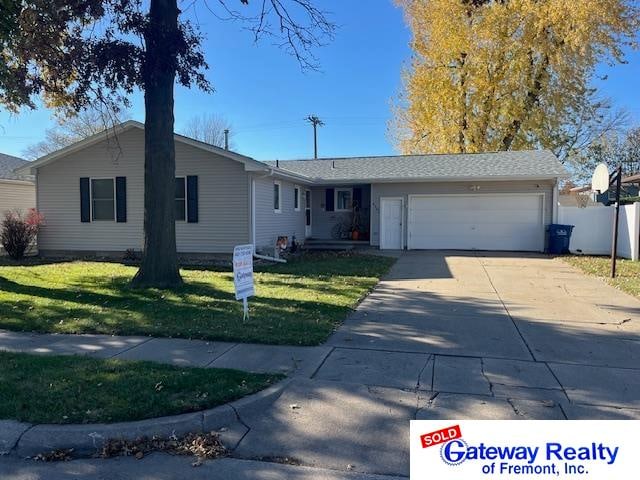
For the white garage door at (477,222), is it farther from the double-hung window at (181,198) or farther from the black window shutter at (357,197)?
the double-hung window at (181,198)

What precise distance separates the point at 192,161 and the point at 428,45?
16903 mm

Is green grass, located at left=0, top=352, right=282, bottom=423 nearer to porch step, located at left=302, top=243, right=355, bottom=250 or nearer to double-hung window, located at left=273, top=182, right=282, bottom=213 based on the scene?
double-hung window, located at left=273, top=182, right=282, bottom=213

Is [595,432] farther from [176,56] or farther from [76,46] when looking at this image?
[76,46]

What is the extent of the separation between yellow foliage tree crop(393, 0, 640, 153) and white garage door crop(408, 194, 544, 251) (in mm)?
9601

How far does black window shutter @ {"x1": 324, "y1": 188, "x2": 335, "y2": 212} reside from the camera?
20.9 meters

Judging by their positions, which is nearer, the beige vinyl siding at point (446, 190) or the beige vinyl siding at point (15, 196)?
the beige vinyl siding at point (446, 190)

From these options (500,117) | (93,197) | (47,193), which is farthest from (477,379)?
(500,117)

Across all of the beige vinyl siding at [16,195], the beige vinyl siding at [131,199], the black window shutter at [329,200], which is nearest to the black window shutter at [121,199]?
the beige vinyl siding at [131,199]

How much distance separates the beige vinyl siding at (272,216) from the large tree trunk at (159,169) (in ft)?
16.5

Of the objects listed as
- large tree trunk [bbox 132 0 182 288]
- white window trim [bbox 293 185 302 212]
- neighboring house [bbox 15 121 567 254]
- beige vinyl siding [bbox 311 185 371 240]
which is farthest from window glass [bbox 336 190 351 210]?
large tree trunk [bbox 132 0 182 288]

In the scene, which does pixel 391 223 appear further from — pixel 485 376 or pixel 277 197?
pixel 485 376

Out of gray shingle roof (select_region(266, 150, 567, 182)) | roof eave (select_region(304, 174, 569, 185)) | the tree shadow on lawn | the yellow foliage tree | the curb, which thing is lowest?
the curb

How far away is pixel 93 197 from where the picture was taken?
15984 millimetres

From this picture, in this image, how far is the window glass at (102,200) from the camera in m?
15.9
